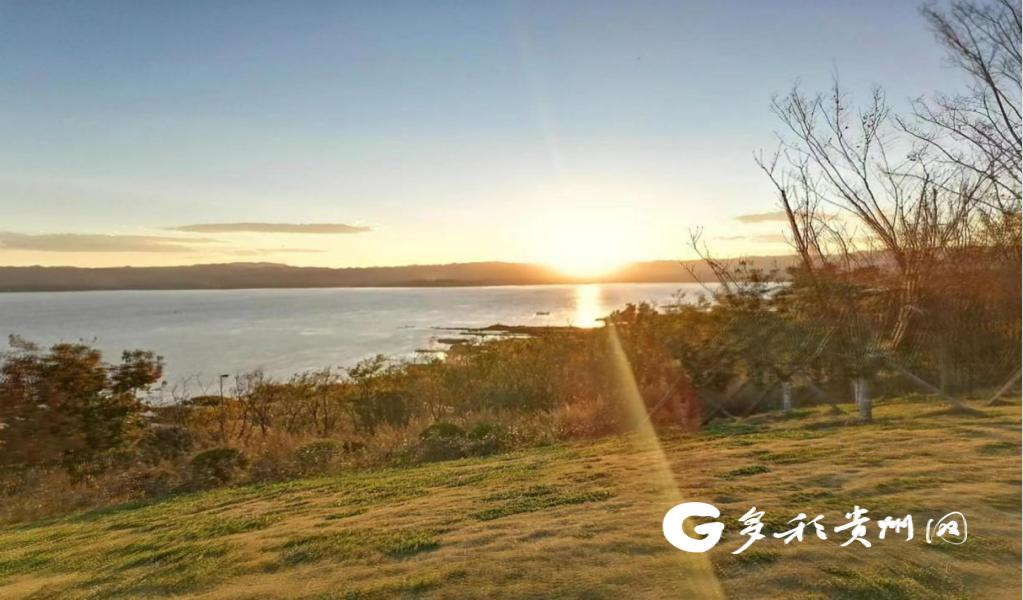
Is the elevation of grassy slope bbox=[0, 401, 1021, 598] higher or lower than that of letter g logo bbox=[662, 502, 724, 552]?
lower

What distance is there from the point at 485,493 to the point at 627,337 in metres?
12.1

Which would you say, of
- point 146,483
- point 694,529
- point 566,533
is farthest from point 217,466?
point 694,529

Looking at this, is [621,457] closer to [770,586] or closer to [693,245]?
[770,586]

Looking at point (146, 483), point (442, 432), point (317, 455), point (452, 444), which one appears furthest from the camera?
point (442, 432)

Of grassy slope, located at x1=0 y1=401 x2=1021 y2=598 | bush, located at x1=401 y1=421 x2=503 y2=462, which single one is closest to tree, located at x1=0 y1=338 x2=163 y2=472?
grassy slope, located at x1=0 y1=401 x2=1021 y2=598

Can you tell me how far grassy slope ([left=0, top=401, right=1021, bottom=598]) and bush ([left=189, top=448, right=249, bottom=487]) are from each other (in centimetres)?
157

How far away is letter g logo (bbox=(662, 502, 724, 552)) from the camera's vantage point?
3662mm

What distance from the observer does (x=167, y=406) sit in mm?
15234

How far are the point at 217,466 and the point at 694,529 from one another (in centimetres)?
817

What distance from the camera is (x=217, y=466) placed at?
955 centimetres

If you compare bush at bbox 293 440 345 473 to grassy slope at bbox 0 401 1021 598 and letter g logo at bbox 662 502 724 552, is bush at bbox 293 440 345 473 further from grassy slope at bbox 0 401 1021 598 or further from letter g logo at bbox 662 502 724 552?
letter g logo at bbox 662 502 724 552

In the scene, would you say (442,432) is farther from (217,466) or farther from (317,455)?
(217,466)

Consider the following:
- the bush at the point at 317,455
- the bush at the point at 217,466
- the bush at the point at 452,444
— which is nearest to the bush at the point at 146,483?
the bush at the point at 217,466

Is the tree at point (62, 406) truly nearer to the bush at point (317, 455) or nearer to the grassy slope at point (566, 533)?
the bush at point (317, 455)
